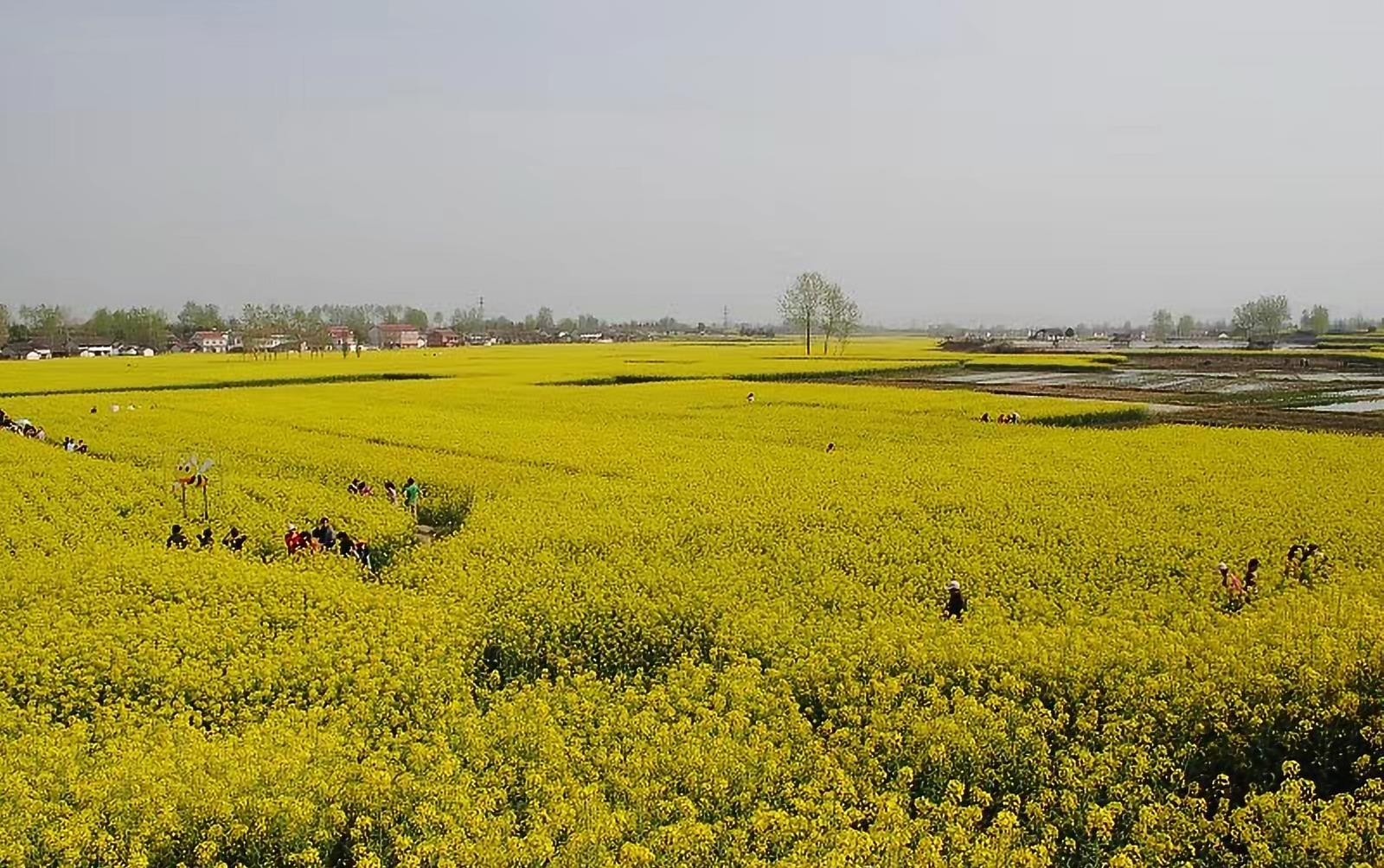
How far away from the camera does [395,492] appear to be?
22359 mm

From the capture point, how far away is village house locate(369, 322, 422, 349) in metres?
161

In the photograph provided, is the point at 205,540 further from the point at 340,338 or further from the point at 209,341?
the point at 340,338

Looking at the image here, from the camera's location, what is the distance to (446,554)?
1714cm

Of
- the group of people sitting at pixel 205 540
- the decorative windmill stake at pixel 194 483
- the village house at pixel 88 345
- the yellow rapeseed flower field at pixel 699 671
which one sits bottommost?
the yellow rapeseed flower field at pixel 699 671

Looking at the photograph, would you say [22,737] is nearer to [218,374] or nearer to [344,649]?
[344,649]

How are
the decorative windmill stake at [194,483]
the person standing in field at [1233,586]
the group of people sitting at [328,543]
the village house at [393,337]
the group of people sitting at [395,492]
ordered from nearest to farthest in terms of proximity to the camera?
the person standing in field at [1233,586] → the group of people sitting at [328,543] → the decorative windmill stake at [194,483] → the group of people sitting at [395,492] → the village house at [393,337]

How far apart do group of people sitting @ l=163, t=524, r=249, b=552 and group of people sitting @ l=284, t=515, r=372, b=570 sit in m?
0.79

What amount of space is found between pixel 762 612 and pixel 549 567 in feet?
13.4

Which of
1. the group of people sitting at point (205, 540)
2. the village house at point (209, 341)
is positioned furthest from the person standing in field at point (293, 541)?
the village house at point (209, 341)

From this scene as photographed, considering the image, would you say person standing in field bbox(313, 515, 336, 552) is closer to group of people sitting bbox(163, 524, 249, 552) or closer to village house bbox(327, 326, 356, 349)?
group of people sitting bbox(163, 524, 249, 552)

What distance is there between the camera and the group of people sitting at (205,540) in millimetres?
17656

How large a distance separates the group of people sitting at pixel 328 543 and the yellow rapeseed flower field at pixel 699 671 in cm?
63

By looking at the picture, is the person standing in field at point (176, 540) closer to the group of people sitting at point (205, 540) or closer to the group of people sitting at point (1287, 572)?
the group of people sitting at point (205, 540)

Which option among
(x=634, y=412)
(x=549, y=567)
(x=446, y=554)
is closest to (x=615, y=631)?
(x=549, y=567)
